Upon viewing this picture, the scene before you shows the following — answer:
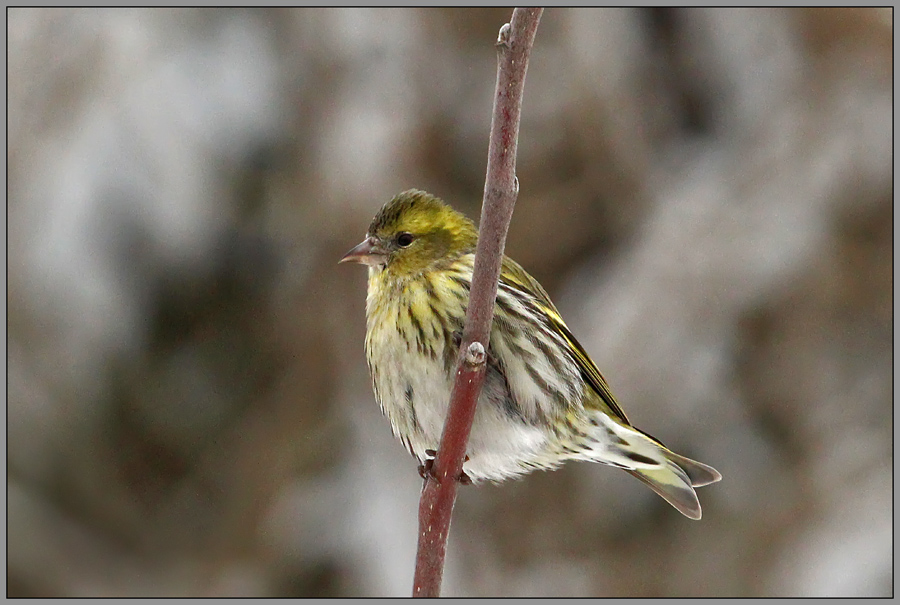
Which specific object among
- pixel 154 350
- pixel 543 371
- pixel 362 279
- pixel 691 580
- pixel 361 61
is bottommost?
pixel 691 580

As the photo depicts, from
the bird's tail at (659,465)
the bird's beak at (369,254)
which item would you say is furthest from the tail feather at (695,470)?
the bird's beak at (369,254)

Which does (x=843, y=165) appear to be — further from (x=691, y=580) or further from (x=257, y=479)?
(x=257, y=479)

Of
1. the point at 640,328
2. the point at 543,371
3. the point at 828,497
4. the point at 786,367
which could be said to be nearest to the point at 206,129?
the point at 640,328

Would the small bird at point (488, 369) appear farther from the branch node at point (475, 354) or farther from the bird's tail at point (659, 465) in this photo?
the branch node at point (475, 354)

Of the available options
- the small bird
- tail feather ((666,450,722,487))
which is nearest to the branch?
the small bird

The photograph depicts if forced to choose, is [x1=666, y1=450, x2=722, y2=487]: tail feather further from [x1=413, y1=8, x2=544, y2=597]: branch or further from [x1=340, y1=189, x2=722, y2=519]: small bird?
[x1=413, y1=8, x2=544, y2=597]: branch

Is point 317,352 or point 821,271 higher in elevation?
point 821,271

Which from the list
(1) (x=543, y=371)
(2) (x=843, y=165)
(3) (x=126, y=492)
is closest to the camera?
(1) (x=543, y=371)
